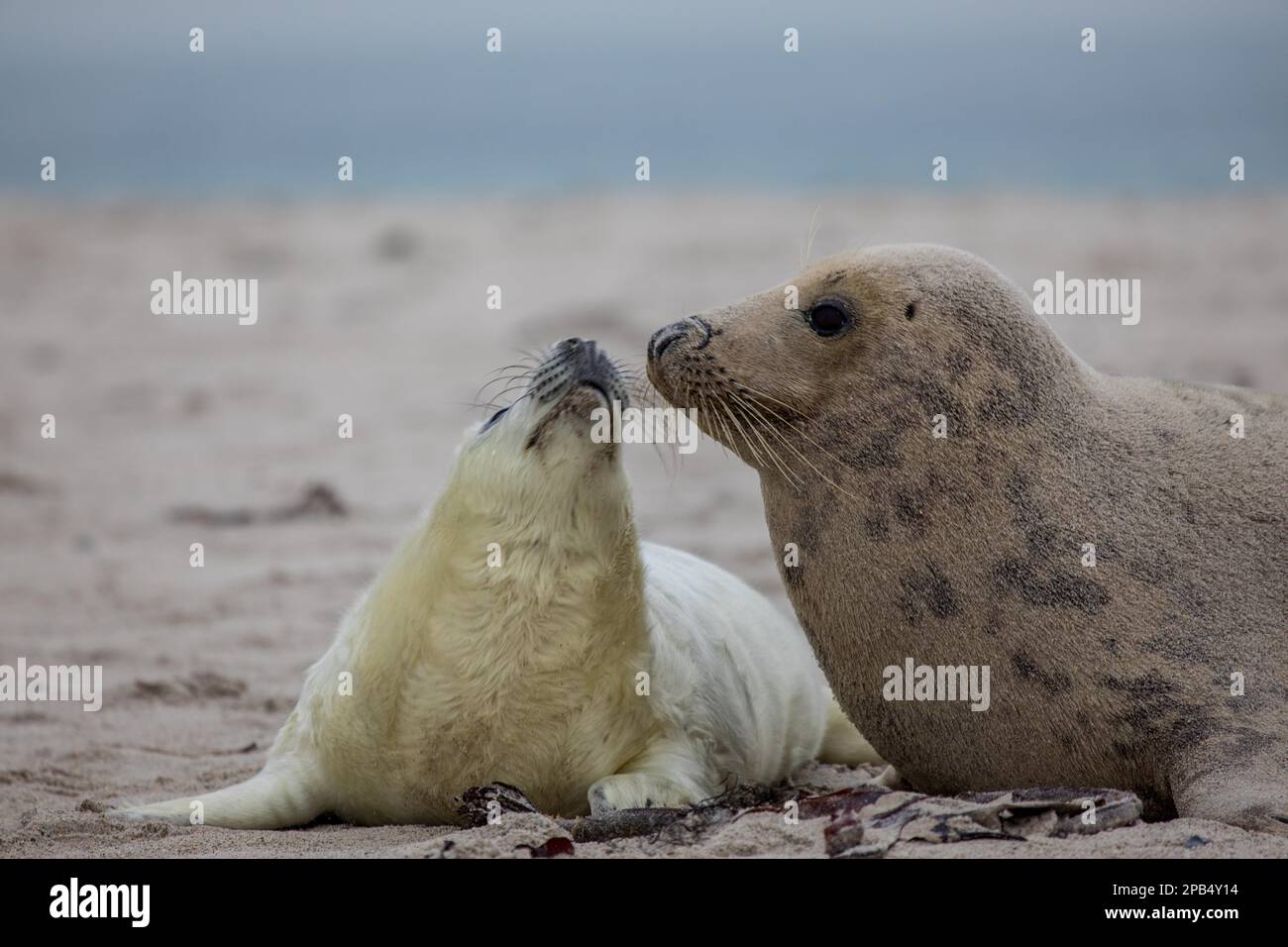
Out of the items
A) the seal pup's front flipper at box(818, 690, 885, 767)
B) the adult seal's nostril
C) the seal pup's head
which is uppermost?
the adult seal's nostril

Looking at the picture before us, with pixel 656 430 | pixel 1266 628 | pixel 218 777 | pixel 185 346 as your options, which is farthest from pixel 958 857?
pixel 185 346

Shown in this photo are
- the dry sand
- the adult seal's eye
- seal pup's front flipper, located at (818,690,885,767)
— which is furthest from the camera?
seal pup's front flipper, located at (818,690,885,767)

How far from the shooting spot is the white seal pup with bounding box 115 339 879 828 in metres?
4.15

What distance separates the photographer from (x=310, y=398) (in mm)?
12094

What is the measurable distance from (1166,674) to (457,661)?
1.63 m

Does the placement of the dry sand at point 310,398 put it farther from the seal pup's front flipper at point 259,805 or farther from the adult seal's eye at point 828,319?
the adult seal's eye at point 828,319

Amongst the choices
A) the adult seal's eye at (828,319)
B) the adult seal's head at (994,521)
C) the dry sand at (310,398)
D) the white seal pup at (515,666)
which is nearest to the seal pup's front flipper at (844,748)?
the dry sand at (310,398)

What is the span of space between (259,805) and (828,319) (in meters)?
1.84

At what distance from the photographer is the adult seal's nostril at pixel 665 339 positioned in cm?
407

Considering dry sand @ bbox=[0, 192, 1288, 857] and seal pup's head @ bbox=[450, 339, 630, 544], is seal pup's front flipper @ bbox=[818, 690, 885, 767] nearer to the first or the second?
dry sand @ bbox=[0, 192, 1288, 857]

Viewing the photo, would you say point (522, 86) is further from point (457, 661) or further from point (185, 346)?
point (457, 661)

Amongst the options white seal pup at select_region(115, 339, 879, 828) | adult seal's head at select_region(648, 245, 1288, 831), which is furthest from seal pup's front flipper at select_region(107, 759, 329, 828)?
adult seal's head at select_region(648, 245, 1288, 831)

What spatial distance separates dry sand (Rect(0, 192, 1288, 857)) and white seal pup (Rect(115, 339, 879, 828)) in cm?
17
